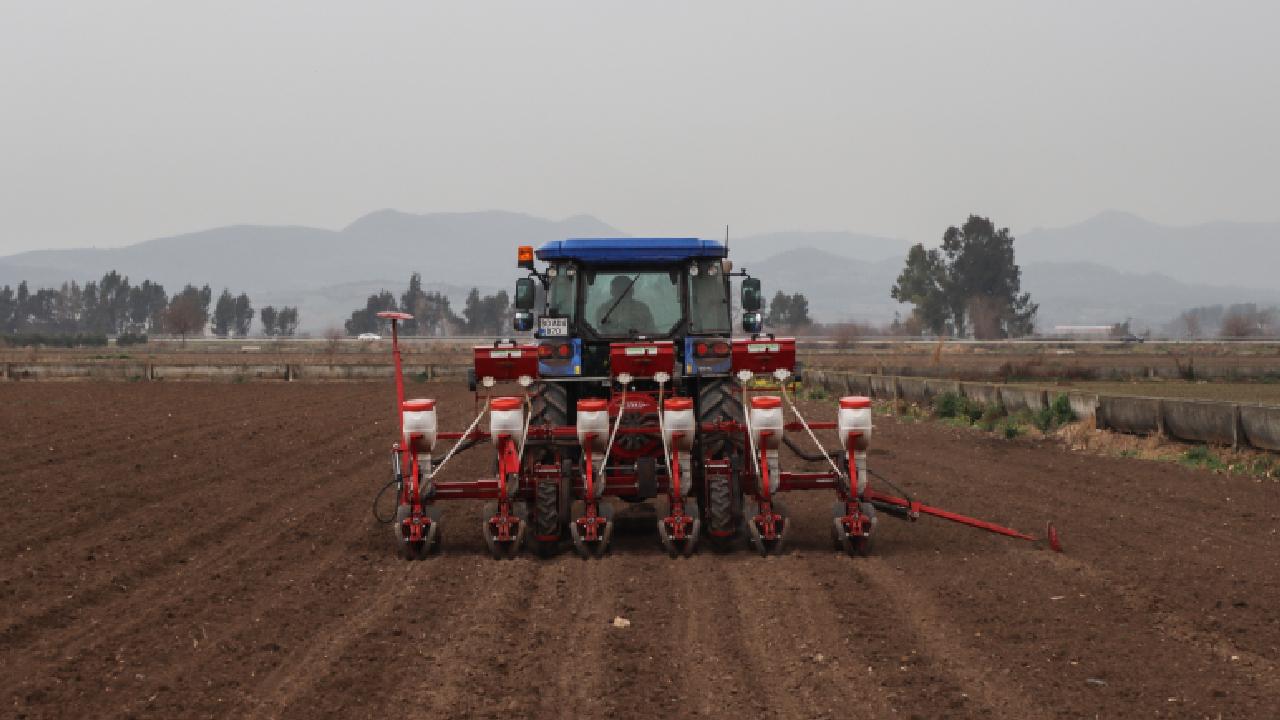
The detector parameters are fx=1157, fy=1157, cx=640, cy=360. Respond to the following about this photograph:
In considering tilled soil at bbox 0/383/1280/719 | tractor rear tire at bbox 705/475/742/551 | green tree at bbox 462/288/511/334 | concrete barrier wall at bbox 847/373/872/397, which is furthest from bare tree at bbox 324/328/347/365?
green tree at bbox 462/288/511/334

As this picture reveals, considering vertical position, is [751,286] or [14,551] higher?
[751,286]

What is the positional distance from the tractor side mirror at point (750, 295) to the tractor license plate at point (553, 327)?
1.87 m

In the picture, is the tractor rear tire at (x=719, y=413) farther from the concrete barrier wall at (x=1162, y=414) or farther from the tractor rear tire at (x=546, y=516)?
the concrete barrier wall at (x=1162, y=414)

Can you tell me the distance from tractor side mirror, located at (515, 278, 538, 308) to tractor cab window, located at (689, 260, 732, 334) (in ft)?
5.45

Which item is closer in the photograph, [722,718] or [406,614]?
[722,718]

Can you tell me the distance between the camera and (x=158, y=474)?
14766 millimetres

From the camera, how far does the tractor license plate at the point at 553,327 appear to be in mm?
11430

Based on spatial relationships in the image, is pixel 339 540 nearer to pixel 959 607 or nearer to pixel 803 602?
pixel 803 602

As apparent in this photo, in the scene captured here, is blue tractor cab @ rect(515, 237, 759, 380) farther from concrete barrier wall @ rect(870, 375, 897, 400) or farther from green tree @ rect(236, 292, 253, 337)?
green tree @ rect(236, 292, 253, 337)

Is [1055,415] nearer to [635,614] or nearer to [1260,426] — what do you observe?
[1260,426]

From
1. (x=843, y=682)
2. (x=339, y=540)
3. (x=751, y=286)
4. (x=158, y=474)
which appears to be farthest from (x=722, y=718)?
(x=158, y=474)

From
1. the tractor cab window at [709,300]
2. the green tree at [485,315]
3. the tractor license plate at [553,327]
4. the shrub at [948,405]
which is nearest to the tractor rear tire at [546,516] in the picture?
the tractor license plate at [553,327]

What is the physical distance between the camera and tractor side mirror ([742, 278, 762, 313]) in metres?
→ 11.9

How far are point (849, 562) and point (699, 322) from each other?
3332 millimetres
